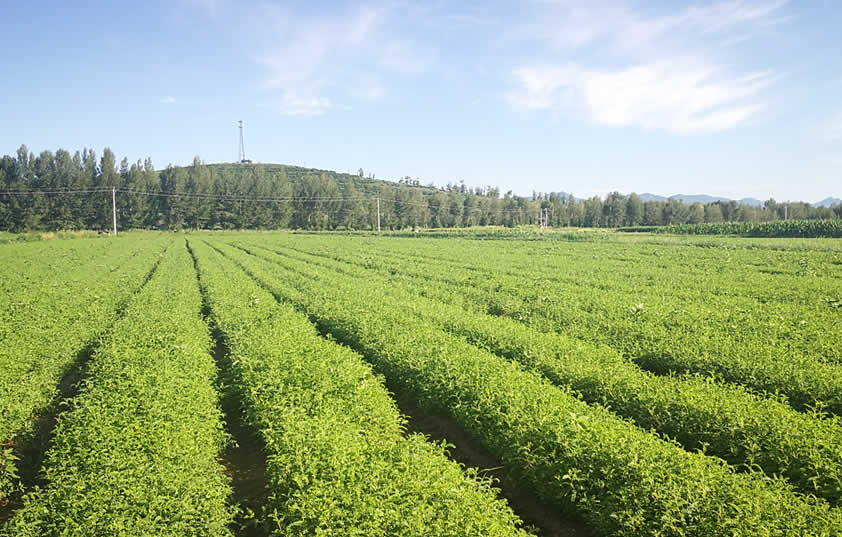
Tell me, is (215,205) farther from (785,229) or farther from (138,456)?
(138,456)

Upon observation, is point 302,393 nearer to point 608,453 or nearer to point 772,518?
point 608,453

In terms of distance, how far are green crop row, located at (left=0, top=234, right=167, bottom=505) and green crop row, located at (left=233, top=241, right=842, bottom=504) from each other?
30.9ft

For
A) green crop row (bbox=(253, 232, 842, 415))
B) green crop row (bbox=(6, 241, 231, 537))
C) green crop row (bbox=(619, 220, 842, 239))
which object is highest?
green crop row (bbox=(619, 220, 842, 239))

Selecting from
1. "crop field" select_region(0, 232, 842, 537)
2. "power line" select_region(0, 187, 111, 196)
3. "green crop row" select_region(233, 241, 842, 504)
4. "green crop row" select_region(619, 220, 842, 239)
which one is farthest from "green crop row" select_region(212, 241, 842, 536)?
"power line" select_region(0, 187, 111, 196)

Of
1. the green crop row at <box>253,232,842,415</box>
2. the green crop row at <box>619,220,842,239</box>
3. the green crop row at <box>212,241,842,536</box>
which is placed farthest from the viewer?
the green crop row at <box>619,220,842,239</box>

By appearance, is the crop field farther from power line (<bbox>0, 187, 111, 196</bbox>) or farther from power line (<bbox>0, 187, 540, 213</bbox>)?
power line (<bbox>0, 187, 111, 196</bbox>)

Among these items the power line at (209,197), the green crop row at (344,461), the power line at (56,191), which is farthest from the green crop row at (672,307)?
the power line at (56,191)

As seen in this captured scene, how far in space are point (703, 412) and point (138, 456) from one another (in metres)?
8.49

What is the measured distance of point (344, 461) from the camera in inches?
251

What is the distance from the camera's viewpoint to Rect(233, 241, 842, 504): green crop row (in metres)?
6.72

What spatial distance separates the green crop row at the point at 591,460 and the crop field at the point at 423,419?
0.04 m

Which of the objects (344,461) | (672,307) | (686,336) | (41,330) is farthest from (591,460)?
(41,330)

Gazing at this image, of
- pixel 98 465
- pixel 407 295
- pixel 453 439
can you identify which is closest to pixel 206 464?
pixel 98 465

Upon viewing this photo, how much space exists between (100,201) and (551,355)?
408ft
